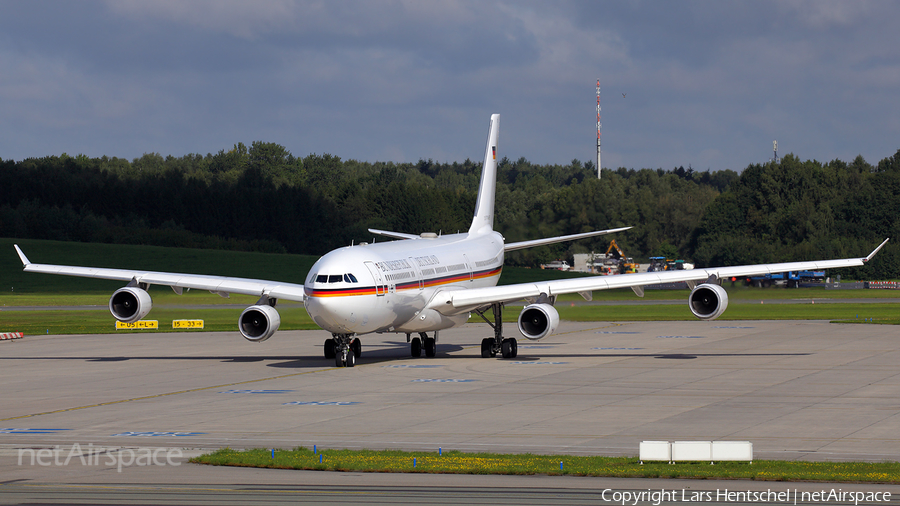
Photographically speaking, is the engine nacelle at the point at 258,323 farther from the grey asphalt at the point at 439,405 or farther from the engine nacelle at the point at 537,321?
the engine nacelle at the point at 537,321

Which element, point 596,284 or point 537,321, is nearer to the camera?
point 537,321

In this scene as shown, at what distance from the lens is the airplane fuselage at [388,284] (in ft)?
120

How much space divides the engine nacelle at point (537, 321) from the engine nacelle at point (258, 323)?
9806 mm

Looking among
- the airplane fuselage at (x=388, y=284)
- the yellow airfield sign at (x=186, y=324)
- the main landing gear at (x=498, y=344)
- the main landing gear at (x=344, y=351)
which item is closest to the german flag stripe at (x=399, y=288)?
the airplane fuselage at (x=388, y=284)

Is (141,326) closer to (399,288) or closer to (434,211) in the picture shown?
(399,288)

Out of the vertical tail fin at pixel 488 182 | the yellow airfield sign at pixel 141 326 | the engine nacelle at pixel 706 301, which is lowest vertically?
the yellow airfield sign at pixel 141 326

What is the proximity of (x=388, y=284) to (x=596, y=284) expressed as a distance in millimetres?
9287

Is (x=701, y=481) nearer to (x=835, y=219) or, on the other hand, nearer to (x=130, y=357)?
(x=130, y=357)

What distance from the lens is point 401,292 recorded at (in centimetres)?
3959

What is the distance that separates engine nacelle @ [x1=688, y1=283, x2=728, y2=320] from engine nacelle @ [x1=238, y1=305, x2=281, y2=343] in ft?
55.2

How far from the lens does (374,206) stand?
178 meters

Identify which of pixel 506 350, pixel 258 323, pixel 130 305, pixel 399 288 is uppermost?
pixel 399 288

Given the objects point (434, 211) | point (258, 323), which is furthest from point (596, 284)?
point (434, 211)

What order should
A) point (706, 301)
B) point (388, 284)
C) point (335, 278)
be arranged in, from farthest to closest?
point (706, 301) → point (388, 284) → point (335, 278)
